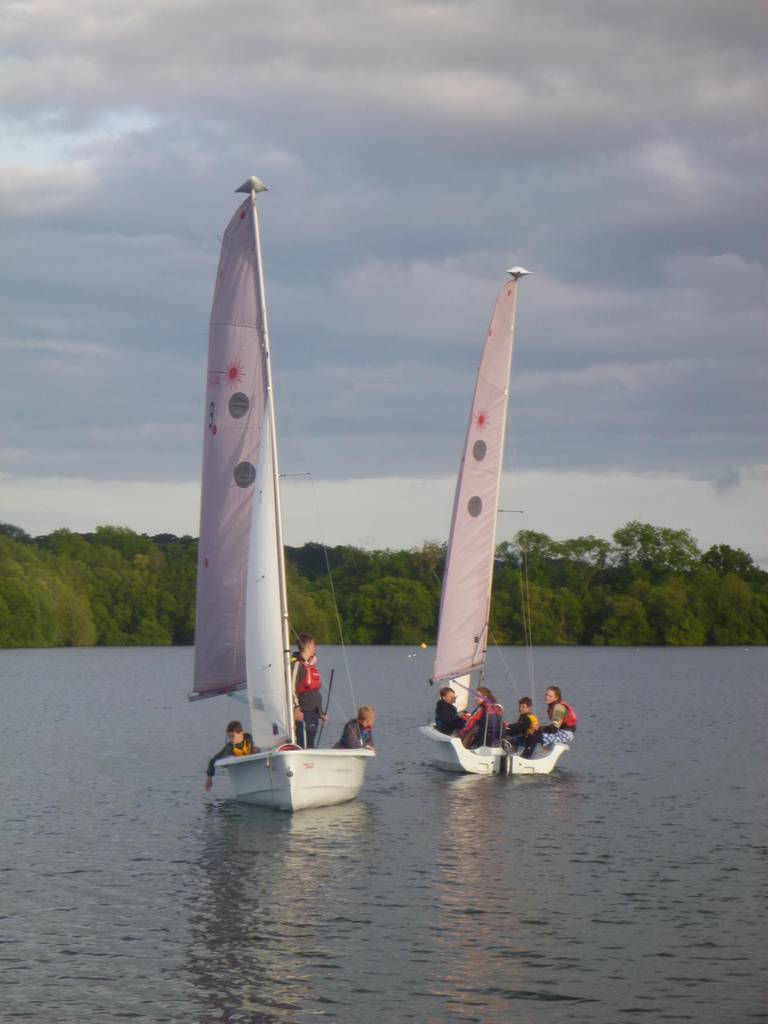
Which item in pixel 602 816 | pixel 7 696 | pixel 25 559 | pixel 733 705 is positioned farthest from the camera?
pixel 25 559

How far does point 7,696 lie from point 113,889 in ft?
187

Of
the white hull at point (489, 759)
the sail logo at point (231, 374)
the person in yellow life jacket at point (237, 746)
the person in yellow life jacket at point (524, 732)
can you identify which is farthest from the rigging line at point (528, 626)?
the sail logo at point (231, 374)

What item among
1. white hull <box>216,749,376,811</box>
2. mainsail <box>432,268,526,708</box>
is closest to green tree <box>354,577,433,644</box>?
mainsail <box>432,268,526,708</box>

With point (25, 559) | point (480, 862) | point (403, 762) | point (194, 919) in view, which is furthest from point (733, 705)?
point (25, 559)

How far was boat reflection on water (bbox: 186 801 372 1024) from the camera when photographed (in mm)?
16828

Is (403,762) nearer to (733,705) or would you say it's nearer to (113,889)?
(113,889)

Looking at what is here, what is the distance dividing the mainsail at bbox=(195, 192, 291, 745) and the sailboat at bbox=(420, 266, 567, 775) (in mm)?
10347

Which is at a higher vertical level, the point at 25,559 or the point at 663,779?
the point at 25,559

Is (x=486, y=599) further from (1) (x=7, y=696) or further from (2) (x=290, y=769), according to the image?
(1) (x=7, y=696)

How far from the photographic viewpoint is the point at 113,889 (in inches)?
902

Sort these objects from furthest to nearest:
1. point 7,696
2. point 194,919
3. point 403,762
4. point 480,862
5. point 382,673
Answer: point 382,673
point 7,696
point 403,762
point 480,862
point 194,919

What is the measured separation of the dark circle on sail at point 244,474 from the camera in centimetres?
2986

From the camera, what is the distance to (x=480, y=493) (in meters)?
40.6

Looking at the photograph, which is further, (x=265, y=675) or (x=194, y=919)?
(x=265, y=675)
